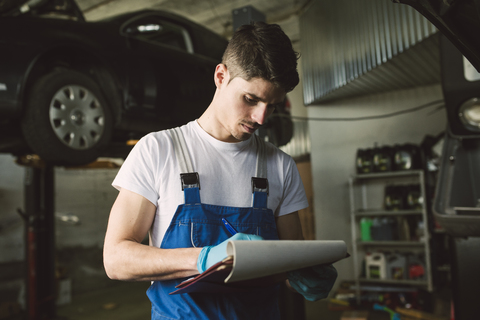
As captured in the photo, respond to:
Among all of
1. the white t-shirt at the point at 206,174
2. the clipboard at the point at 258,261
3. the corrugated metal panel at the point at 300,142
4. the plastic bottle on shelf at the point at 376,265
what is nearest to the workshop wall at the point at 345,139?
the corrugated metal panel at the point at 300,142

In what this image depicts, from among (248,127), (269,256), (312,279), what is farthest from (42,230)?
(269,256)

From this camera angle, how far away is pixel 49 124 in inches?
99.8

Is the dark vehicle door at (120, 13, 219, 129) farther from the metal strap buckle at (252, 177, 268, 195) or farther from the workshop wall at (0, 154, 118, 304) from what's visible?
the workshop wall at (0, 154, 118, 304)

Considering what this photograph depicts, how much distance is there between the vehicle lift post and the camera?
427cm

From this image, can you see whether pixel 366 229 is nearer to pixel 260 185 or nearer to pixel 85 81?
pixel 85 81

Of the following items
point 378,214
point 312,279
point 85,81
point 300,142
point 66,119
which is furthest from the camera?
point 300,142

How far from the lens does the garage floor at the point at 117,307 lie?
4.21 metres

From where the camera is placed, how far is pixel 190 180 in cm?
105

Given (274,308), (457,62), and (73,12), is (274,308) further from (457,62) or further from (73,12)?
(73,12)

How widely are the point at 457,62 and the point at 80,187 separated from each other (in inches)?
202

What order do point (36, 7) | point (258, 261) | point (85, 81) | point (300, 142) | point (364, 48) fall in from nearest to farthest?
point (258, 261), point (85, 81), point (36, 7), point (364, 48), point (300, 142)

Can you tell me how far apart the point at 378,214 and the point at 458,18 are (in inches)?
177

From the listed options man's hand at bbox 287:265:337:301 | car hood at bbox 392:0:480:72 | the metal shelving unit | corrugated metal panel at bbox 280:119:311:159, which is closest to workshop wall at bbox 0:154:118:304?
corrugated metal panel at bbox 280:119:311:159

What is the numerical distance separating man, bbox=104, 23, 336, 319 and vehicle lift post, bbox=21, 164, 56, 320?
12.0 feet
